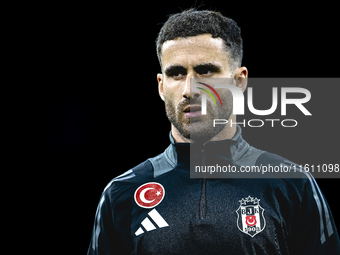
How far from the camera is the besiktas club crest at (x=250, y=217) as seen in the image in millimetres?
2270

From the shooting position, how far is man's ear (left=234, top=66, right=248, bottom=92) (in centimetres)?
259

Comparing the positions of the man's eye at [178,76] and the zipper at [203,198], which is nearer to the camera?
the zipper at [203,198]

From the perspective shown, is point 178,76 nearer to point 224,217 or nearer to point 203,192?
point 203,192

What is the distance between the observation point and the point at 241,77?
2613mm

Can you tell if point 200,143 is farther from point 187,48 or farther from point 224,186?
point 187,48

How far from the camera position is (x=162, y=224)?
7.79 feet

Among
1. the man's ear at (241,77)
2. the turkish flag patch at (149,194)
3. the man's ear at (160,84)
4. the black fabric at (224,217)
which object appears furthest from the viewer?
the man's ear at (160,84)

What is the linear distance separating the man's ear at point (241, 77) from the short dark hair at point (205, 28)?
0.04m

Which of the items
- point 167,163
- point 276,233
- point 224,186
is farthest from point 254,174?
point 167,163

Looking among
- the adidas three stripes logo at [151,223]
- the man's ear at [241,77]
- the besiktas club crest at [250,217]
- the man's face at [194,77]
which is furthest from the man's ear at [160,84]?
the besiktas club crest at [250,217]

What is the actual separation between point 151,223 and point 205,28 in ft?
3.74

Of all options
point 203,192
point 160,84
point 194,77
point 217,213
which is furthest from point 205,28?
point 217,213

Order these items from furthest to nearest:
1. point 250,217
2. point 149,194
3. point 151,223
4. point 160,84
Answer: point 160,84 < point 149,194 < point 151,223 < point 250,217

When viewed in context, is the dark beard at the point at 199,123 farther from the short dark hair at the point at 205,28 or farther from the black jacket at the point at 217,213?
the short dark hair at the point at 205,28
